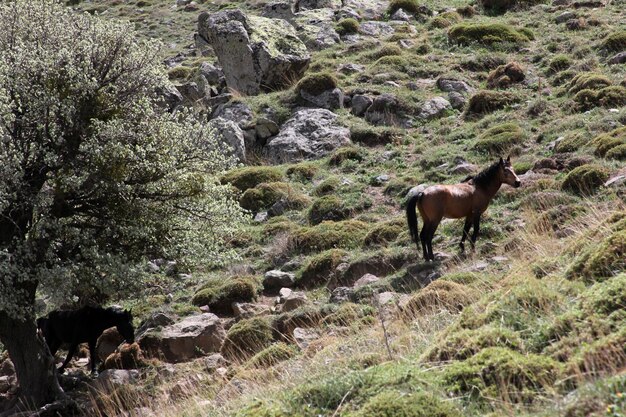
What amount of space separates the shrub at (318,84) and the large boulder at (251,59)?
9.08 feet

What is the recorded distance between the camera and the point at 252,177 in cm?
2873

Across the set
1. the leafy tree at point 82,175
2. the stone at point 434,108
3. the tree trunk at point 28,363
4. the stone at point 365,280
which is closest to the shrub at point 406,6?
the stone at point 434,108

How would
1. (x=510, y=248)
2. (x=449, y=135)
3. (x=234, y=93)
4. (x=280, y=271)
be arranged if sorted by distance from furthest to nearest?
(x=234, y=93), (x=449, y=135), (x=280, y=271), (x=510, y=248)

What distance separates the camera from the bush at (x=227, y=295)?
19656 millimetres

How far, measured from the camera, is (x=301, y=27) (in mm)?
44281

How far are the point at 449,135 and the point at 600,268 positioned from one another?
68.7 ft

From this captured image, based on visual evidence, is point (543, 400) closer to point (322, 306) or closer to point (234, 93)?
point (322, 306)

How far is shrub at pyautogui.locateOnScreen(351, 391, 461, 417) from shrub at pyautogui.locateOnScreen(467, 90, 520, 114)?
24739mm

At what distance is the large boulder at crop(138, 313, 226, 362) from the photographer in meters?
17.1

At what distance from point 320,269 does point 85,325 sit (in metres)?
6.23

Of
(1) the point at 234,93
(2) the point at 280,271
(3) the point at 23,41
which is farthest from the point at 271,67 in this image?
(3) the point at 23,41

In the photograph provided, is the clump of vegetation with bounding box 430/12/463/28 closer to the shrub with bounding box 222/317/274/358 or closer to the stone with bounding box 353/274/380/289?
the stone with bounding box 353/274/380/289

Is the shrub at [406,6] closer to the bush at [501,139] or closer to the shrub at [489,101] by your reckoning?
the shrub at [489,101]

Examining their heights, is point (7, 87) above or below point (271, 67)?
above
